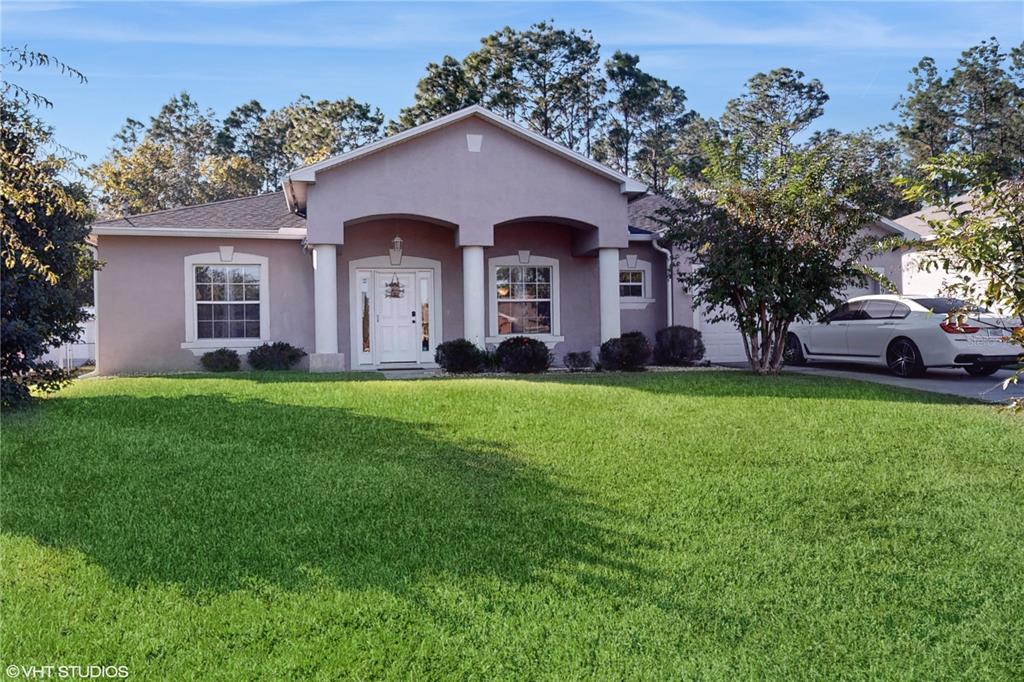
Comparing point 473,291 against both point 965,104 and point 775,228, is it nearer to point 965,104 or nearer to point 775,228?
point 775,228

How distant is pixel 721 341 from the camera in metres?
17.7

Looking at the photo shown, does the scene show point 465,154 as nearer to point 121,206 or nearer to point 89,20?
point 89,20

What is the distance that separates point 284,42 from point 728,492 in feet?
23.0

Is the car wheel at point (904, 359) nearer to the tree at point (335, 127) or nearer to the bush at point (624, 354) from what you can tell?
the bush at point (624, 354)

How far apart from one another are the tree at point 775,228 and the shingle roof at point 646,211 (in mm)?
4873

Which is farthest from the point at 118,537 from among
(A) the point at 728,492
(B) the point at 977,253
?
(B) the point at 977,253

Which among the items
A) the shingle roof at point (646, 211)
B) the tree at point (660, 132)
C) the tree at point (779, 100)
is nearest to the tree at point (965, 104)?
the tree at point (779, 100)

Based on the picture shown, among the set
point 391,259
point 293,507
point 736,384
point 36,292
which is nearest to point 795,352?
point 736,384

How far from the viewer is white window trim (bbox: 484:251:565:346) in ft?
53.7

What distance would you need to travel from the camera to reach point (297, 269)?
15.7 m

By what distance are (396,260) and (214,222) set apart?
3.96 m

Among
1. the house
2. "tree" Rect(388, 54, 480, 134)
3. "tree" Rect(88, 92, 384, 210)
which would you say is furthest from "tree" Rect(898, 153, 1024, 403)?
"tree" Rect(388, 54, 480, 134)

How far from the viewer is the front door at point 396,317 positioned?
52.2ft

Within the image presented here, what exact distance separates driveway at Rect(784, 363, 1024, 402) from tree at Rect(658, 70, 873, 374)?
5.67 feet
